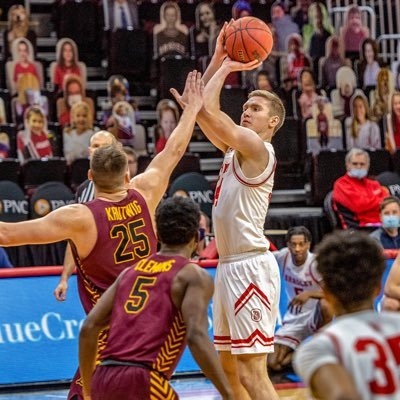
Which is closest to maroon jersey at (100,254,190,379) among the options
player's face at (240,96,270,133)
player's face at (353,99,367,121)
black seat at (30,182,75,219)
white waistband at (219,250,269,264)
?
white waistband at (219,250,269,264)

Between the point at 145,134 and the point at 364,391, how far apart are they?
9.67 metres

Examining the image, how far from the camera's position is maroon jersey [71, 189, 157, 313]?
4.54 metres

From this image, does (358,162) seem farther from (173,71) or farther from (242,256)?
(242,256)

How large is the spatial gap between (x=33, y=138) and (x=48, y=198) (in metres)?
1.19

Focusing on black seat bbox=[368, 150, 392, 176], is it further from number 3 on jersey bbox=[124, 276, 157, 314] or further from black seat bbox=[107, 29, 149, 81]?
number 3 on jersey bbox=[124, 276, 157, 314]

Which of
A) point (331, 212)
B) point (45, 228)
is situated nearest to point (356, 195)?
point (331, 212)

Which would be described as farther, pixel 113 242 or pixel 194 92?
pixel 194 92

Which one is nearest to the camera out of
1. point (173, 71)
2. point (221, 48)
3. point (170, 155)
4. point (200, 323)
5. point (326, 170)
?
point (200, 323)

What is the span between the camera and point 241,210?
536 centimetres

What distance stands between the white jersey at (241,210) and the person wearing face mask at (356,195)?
578 cm

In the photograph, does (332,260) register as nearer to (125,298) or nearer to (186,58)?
(125,298)

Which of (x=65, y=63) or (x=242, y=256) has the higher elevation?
(x=65, y=63)

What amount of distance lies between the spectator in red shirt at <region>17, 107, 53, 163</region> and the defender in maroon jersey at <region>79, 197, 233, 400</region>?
7657 mm

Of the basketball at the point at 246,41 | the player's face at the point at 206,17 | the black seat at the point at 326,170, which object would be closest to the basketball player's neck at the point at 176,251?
the basketball at the point at 246,41
